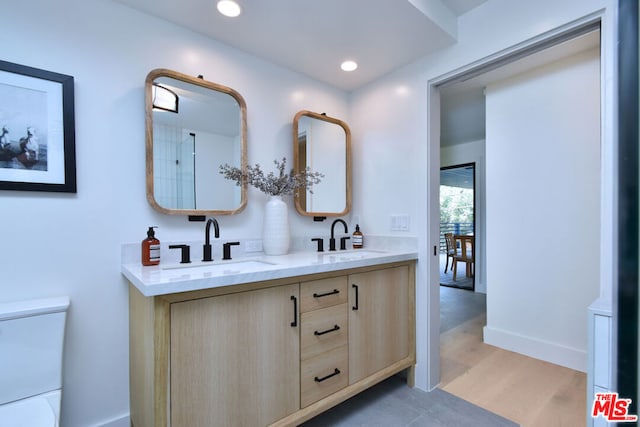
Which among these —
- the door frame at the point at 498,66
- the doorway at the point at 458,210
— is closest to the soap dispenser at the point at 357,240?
the door frame at the point at 498,66

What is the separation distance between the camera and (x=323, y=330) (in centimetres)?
157

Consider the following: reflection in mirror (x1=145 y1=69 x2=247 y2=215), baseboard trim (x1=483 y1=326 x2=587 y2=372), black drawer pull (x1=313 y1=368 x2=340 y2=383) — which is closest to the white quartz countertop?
reflection in mirror (x1=145 y1=69 x2=247 y2=215)

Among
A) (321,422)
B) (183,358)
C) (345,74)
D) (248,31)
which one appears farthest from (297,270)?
(345,74)

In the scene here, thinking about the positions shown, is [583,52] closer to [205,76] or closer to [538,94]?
[538,94]

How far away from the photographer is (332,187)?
2441 mm

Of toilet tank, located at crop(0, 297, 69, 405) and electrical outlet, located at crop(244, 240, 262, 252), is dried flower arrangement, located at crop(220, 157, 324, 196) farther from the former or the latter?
toilet tank, located at crop(0, 297, 69, 405)

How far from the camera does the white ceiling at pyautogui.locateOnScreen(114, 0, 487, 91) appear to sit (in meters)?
1.58

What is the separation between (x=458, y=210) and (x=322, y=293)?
16.9 feet

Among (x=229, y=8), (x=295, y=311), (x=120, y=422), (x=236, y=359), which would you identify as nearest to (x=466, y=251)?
(x=295, y=311)

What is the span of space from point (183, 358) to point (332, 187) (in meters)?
1.65

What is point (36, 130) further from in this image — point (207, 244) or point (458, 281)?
point (458, 281)

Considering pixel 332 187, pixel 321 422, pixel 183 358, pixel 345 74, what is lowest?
pixel 321 422

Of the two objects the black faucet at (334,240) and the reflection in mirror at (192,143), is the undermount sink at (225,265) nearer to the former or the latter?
the reflection in mirror at (192,143)

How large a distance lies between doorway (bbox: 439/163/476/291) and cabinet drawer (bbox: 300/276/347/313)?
3861 millimetres
